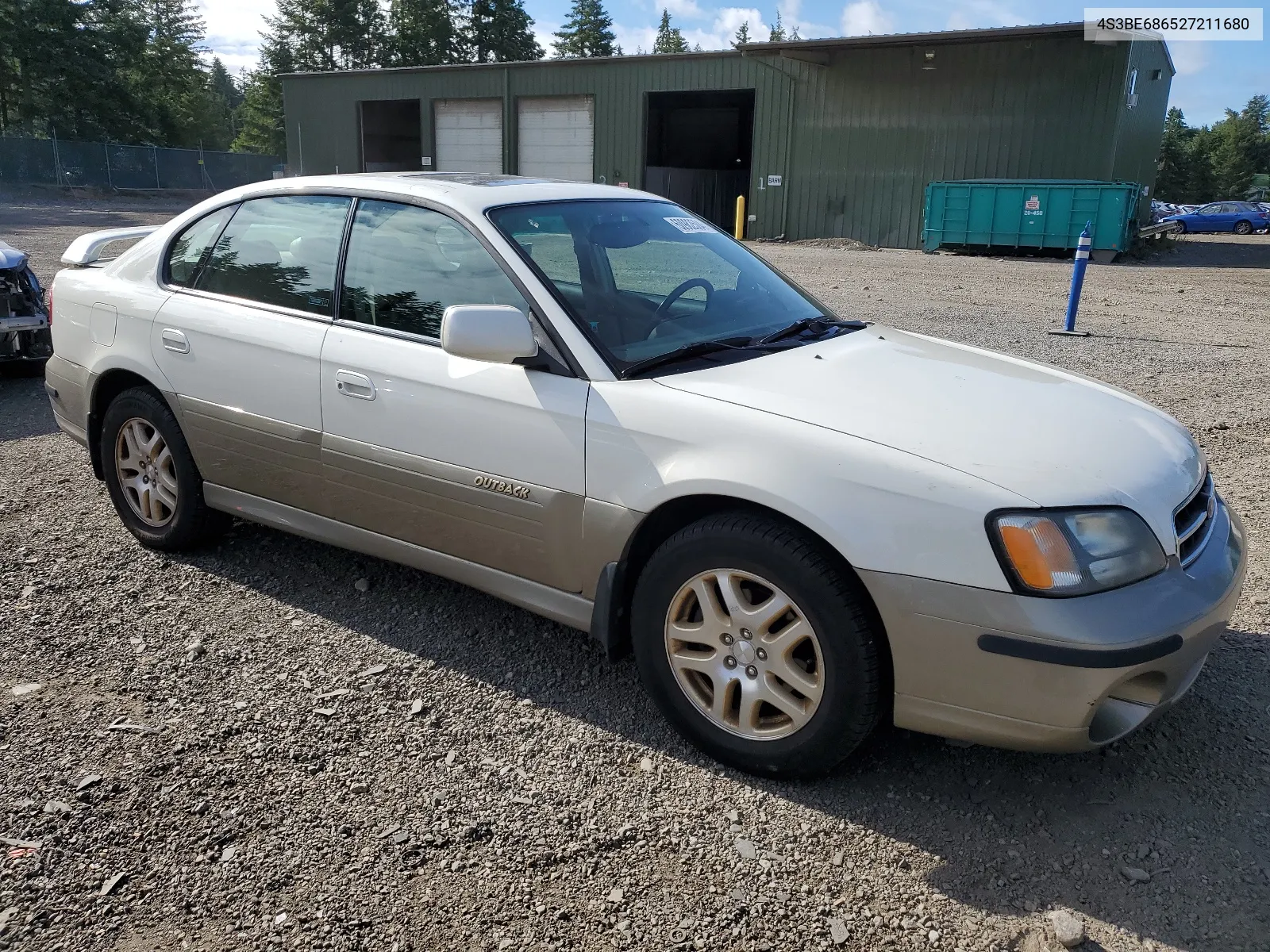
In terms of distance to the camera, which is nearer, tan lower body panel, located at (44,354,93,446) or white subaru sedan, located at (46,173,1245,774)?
white subaru sedan, located at (46,173,1245,774)

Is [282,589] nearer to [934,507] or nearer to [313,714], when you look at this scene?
[313,714]

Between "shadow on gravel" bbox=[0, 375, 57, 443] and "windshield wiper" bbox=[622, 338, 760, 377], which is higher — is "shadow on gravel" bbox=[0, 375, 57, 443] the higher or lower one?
the lower one

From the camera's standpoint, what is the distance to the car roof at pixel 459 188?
355 cm

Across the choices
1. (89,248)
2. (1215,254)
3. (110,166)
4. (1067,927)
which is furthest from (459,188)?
→ (110,166)

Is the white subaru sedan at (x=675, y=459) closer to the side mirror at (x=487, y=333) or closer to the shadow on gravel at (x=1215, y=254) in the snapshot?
the side mirror at (x=487, y=333)

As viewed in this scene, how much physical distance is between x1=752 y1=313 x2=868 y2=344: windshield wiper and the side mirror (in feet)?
2.76

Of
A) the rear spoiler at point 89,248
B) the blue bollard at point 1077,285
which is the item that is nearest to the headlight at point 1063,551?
the rear spoiler at point 89,248

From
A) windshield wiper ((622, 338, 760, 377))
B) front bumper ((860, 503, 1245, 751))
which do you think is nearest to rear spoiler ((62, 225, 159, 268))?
windshield wiper ((622, 338, 760, 377))

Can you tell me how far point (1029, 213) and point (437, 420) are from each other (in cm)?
2295

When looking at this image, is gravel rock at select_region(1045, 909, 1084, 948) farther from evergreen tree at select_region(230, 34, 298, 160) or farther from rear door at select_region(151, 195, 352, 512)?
evergreen tree at select_region(230, 34, 298, 160)

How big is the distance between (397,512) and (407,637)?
1.70 ft

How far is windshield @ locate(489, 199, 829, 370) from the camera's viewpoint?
3287 millimetres

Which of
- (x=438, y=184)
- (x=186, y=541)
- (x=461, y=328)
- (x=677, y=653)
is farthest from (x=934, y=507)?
(x=186, y=541)

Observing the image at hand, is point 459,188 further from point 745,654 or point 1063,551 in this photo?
point 1063,551
